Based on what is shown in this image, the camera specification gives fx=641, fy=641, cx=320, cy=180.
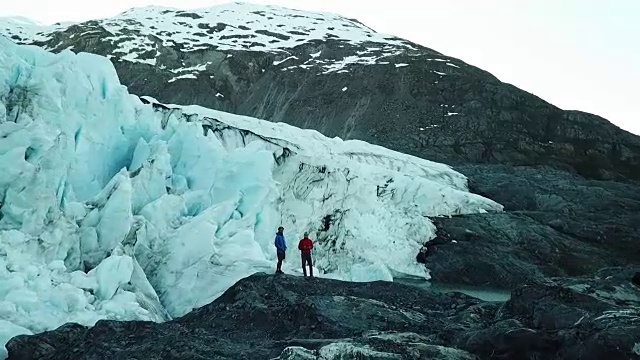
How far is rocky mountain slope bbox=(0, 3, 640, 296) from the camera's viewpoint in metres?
32.8

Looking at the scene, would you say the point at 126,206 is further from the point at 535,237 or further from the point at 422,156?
the point at 422,156

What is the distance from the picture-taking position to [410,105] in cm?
6869

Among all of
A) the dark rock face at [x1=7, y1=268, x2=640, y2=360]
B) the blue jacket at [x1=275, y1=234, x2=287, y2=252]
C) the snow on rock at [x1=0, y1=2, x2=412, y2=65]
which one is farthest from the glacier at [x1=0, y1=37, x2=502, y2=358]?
the snow on rock at [x1=0, y1=2, x2=412, y2=65]

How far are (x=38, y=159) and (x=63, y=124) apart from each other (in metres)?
2.83

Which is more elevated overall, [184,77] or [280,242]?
[280,242]

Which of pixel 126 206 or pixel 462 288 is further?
pixel 462 288

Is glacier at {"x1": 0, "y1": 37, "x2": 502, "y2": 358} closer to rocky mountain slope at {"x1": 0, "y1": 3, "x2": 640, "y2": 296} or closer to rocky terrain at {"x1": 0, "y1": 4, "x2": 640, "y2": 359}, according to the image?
rocky terrain at {"x1": 0, "y1": 4, "x2": 640, "y2": 359}

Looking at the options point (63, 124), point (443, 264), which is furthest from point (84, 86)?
point (443, 264)

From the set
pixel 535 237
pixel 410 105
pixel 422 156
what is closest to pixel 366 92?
pixel 410 105

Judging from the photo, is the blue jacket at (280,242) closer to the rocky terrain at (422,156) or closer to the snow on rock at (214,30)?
the rocky terrain at (422,156)

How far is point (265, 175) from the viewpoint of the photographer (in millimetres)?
19031

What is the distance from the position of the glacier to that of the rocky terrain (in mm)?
2310

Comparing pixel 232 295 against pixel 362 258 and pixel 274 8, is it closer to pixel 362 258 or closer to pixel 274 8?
pixel 362 258

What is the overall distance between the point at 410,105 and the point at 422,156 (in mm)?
13017
